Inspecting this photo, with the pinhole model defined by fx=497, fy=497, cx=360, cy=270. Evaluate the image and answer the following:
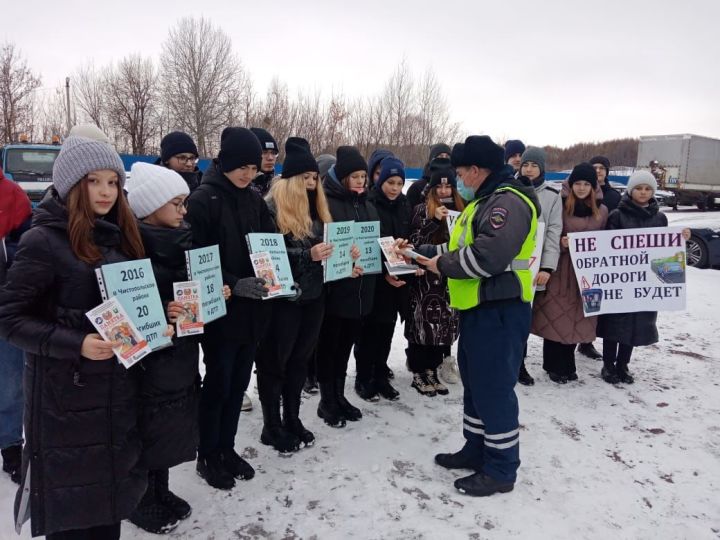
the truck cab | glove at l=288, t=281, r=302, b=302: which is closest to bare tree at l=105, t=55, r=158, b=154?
the truck cab

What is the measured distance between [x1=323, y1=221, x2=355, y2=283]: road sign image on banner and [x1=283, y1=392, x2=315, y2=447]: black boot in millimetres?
957

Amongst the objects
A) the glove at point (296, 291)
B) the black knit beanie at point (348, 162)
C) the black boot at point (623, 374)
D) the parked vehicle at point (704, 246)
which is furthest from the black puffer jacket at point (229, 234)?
the parked vehicle at point (704, 246)

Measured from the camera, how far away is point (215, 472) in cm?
324

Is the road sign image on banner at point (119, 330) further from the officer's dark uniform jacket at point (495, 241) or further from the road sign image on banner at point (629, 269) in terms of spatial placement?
the road sign image on banner at point (629, 269)

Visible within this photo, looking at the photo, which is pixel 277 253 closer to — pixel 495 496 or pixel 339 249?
pixel 339 249

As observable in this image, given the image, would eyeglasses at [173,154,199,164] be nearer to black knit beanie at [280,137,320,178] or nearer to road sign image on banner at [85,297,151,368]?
black knit beanie at [280,137,320,178]

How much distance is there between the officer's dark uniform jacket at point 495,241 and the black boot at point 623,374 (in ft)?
9.18

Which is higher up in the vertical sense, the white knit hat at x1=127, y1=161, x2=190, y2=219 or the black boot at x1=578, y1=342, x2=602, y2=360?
the white knit hat at x1=127, y1=161, x2=190, y2=219

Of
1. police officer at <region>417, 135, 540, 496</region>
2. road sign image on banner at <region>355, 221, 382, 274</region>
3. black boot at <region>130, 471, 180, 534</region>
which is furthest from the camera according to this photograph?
road sign image on banner at <region>355, 221, 382, 274</region>

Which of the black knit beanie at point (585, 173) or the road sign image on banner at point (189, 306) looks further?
the black knit beanie at point (585, 173)

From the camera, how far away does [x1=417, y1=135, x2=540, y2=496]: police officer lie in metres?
3.13

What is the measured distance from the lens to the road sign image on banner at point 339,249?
12.2 feet

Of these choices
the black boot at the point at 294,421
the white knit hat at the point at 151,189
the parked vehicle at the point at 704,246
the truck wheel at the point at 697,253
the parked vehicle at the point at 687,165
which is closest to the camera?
the white knit hat at the point at 151,189

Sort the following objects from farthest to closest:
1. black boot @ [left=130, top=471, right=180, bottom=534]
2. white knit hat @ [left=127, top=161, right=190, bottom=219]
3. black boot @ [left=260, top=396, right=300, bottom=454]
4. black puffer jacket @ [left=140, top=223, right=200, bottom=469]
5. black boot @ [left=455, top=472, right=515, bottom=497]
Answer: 1. black boot @ [left=260, top=396, right=300, bottom=454]
2. black boot @ [left=455, top=472, right=515, bottom=497]
3. black boot @ [left=130, top=471, right=180, bottom=534]
4. white knit hat @ [left=127, top=161, right=190, bottom=219]
5. black puffer jacket @ [left=140, top=223, right=200, bottom=469]
